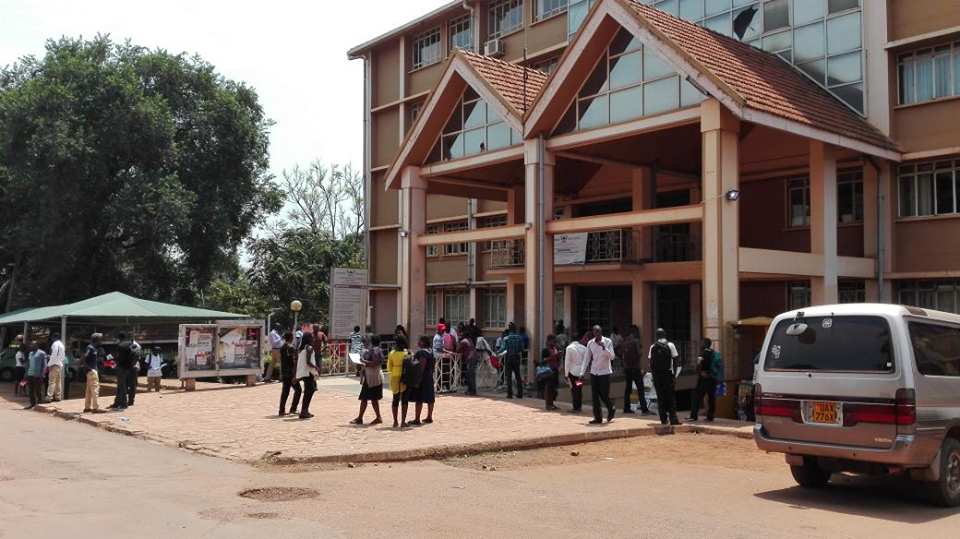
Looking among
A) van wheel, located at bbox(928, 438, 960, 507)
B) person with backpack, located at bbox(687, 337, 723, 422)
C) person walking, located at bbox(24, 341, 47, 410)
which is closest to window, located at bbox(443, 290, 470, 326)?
person walking, located at bbox(24, 341, 47, 410)

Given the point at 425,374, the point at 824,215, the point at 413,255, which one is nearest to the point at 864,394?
the point at 425,374

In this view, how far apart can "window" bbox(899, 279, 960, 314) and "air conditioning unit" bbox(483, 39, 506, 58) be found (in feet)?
57.8

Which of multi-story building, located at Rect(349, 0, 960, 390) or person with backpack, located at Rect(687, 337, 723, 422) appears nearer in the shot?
Answer: person with backpack, located at Rect(687, 337, 723, 422)

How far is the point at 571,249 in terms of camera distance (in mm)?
24969

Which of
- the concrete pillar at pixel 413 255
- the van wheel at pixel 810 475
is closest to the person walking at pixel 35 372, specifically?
the concrete pillar at pixel 413 255

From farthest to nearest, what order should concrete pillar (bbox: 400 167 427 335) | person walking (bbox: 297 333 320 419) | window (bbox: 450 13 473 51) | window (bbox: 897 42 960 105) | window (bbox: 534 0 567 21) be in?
window (bbox: 450 13 473 51) < window (bbox: 534 0 567 21) < concrete pillar (bbox: 400 167 427 335) < window (bbox: 897 42 960 105) < person walking (bbox: 297 333 320 419)

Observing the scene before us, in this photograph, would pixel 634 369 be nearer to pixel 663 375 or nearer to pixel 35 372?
pixel 663 375

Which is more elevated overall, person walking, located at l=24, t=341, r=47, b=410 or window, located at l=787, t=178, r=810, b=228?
window, located at l=787, t=178, r=810, b=228

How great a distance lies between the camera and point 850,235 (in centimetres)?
2139

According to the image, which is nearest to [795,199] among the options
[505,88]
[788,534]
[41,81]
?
[505,88]

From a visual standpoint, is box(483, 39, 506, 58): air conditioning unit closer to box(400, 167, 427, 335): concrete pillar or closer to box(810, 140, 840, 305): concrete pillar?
box(400, 167, 427, 335): concrete pillar

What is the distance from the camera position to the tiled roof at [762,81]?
58.1ft

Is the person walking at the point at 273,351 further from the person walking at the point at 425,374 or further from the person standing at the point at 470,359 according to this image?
the person walking at the point at 425,374

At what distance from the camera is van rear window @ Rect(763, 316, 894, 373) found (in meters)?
8.66
